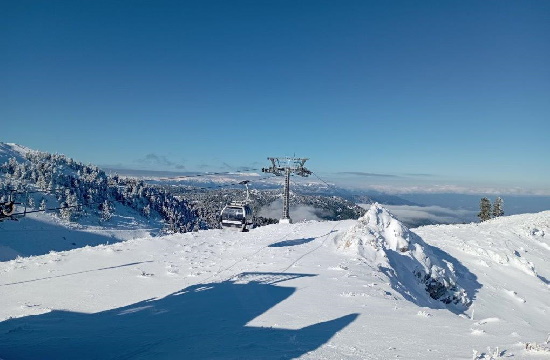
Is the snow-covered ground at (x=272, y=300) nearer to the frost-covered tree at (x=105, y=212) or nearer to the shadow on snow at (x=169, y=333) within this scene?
the shadow on snow at (x=169, y=333)

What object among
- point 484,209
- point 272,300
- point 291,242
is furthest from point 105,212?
point 272,300

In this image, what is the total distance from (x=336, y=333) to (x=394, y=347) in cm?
156

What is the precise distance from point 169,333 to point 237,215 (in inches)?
610

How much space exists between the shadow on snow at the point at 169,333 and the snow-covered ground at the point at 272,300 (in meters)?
0.05

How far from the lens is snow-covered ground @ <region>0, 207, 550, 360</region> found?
8.63 m

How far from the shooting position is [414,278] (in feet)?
65.3

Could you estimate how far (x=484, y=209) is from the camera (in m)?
73.1

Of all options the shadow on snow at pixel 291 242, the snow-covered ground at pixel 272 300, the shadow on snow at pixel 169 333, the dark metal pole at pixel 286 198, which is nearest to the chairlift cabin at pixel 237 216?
the snow-covered ground at pixel 272 300

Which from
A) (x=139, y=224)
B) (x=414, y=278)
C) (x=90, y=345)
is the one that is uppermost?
(x=90, y=345)

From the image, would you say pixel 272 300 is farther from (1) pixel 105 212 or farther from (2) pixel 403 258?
(1) pixel 105 212

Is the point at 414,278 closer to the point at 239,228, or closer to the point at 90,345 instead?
the point at 239,228

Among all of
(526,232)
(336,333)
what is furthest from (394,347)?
(526,232)

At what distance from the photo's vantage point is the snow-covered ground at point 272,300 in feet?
28.3

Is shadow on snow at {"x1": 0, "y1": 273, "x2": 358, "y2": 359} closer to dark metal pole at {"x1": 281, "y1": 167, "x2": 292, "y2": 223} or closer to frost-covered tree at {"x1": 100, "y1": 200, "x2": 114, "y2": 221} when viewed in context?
dark metal pole at {"x1": 281, "y1": 167, "x2": 292, "y2": 223}
